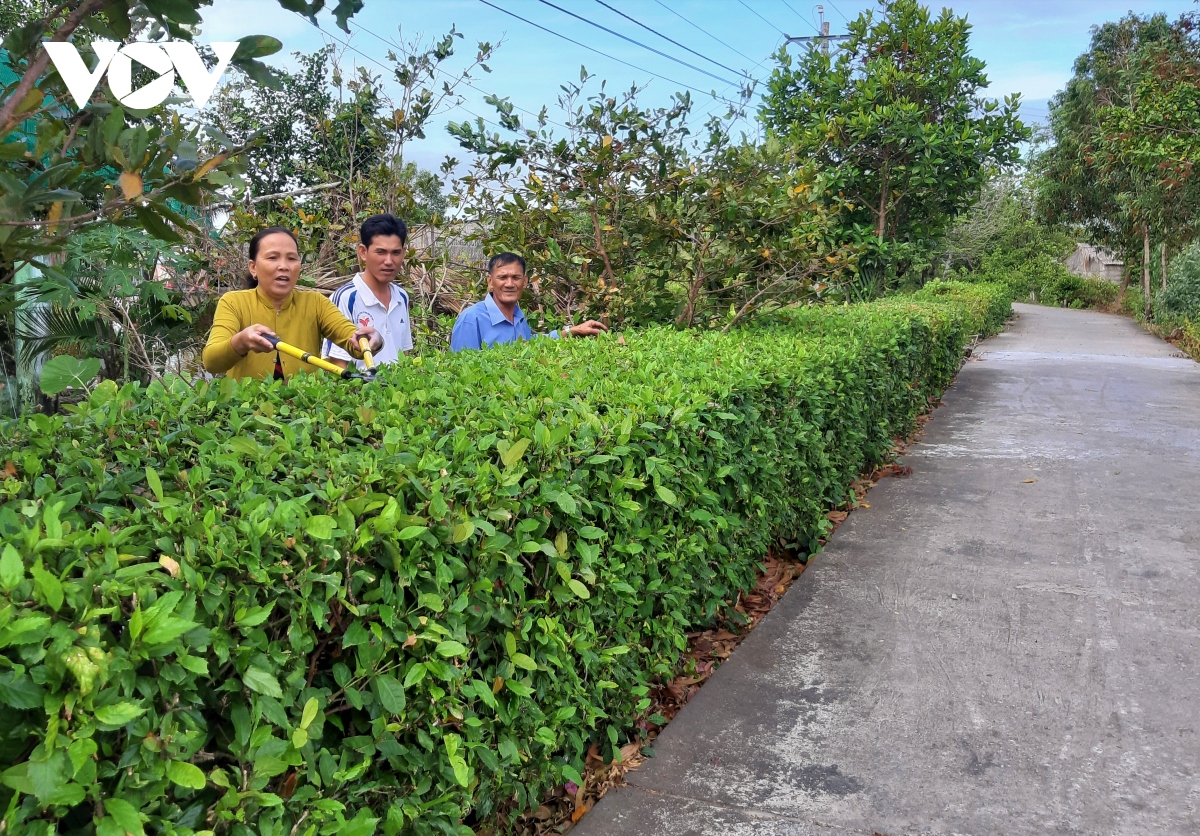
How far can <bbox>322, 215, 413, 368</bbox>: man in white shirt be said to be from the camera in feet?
17.5

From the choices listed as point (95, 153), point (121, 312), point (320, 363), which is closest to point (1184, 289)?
point (121, 312)

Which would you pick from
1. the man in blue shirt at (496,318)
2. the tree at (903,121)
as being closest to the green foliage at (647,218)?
the man in blue shirt at (496,318)

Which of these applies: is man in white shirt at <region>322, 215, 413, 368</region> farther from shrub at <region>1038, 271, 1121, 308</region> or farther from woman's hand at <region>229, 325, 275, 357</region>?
shrub at <region>1038, 271, 1121, 308</region>

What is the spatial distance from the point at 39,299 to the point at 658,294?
4.57 m

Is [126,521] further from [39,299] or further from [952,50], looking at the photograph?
[952,50]

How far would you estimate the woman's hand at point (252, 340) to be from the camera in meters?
3.95

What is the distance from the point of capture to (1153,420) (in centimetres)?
1048

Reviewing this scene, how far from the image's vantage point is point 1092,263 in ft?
242

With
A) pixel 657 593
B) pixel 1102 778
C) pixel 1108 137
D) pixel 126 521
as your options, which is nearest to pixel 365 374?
pixel 657 593

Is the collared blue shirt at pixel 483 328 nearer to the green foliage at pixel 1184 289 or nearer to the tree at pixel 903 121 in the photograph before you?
the tree at pixel 903 121

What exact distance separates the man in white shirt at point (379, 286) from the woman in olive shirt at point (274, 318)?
0.39 meters

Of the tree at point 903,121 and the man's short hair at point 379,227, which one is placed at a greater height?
the tree at point 903,121

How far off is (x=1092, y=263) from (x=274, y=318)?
80.4m

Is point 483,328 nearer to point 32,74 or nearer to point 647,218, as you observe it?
point 647,218
